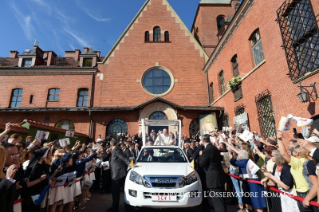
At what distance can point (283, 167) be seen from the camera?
341 cm

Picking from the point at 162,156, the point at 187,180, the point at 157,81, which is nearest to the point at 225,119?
the point at 157,81

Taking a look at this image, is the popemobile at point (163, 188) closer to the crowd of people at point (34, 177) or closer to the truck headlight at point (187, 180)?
the truck headlight at point (187, 180)

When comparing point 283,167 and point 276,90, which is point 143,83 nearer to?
point 276,90

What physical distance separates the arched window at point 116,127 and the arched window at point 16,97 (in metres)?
9.77

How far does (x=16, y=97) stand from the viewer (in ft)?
57.1

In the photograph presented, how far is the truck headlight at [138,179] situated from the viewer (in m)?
4.18

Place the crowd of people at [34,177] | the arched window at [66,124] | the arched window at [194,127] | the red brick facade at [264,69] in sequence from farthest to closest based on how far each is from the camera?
1. the arched window at [66,124]
2. the arched window at [194,127]
3. the red brick facade at [264,69]
4. the crowd of people at [34,177]

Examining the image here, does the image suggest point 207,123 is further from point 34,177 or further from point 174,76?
point 34,177

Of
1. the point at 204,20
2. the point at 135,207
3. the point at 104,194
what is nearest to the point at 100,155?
the point at 104,194

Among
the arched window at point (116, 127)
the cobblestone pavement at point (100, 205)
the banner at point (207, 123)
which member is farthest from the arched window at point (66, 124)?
the banner at point (207, 123)

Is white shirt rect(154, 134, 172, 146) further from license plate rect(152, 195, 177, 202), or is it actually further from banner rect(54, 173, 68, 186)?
banner rect(54, 173, 68, 186)

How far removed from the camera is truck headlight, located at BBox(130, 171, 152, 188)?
4.18m

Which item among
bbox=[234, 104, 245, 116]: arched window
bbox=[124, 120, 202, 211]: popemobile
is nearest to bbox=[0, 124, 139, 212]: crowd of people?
bbox=[124, 120, 202, 211]: popemobile

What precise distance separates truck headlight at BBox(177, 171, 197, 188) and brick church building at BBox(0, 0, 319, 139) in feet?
17.5
